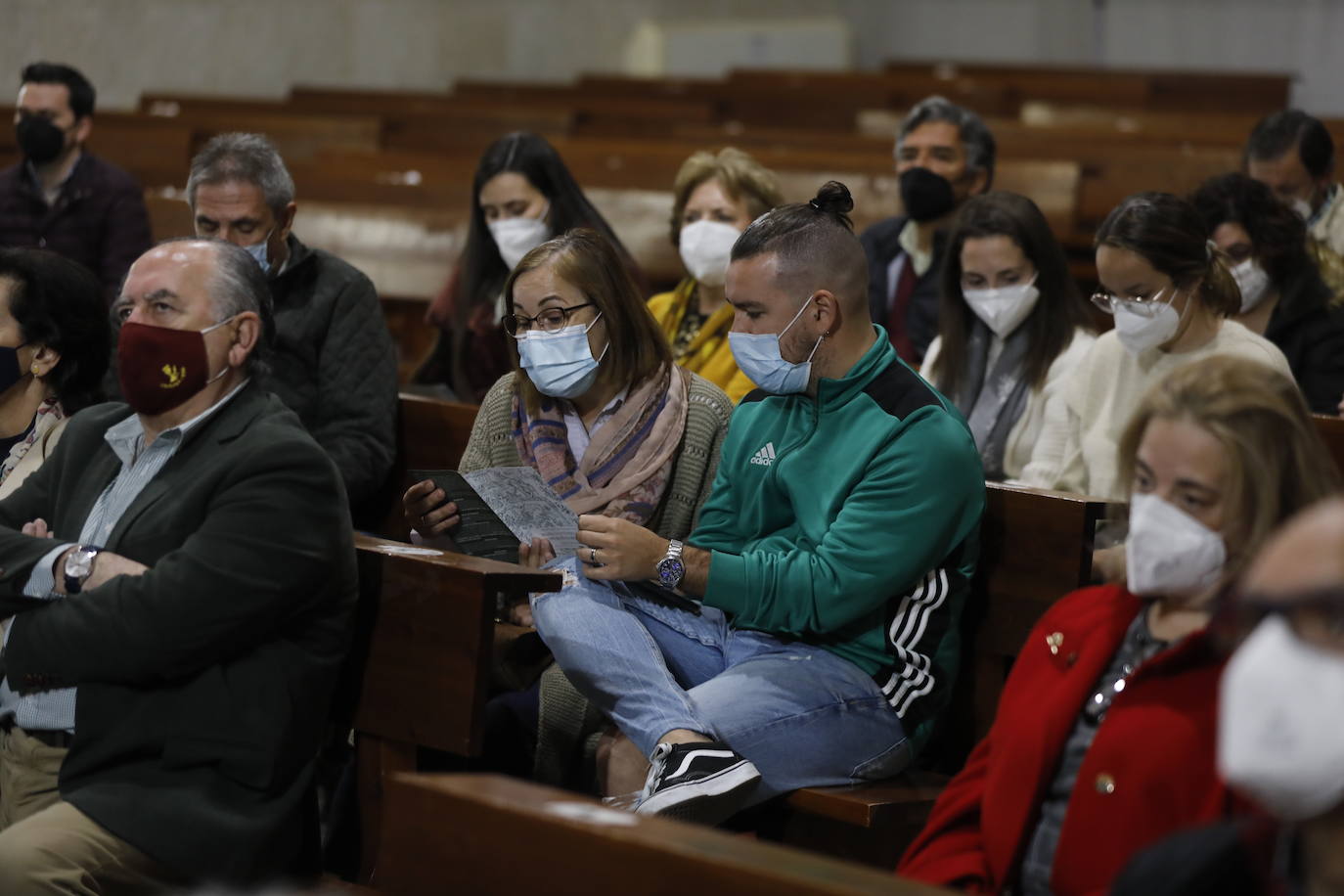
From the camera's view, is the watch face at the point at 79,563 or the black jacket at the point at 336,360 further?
the black jacket at the point at 336,360

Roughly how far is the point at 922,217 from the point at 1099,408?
1029 mm

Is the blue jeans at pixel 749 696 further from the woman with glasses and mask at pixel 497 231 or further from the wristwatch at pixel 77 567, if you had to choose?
the woman with glasses and mask at pixel 497 231

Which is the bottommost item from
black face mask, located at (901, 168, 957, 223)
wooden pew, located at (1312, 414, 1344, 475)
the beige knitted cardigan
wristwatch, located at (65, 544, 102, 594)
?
wristwatch, located at (65, 544, 102, 594)

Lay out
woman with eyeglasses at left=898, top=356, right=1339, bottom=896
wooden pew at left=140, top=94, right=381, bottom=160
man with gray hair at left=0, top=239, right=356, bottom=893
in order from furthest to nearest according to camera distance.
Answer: wooden pew at left=140, top=94, right=381, bottom=160 → man with gray hair at left=0, top=239, right=356, bottom=893 → woman with eyeglasses at left=898, top=356, right=1339, bottom=896

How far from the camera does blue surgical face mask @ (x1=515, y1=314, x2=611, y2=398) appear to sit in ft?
9.13

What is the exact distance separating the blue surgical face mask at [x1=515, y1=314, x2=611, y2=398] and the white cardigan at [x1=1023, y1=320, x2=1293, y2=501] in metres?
0.91

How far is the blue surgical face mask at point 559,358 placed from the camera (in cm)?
278

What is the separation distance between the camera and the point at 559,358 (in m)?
2.79

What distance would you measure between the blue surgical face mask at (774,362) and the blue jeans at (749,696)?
0.37 m

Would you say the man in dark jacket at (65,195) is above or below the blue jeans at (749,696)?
above

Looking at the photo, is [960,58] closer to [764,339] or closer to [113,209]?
[113,209]

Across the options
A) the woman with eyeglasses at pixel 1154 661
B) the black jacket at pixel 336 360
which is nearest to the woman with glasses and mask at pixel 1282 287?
the black jacket at pixel 336 360

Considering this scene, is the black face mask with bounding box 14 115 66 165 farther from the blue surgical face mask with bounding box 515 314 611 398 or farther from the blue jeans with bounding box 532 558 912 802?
the blue jeans with bounding box 532 558 912 802

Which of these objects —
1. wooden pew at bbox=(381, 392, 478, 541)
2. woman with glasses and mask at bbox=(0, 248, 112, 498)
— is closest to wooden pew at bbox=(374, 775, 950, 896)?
woman with glasses and mask at bbox=(0, 248, 112, 498)
